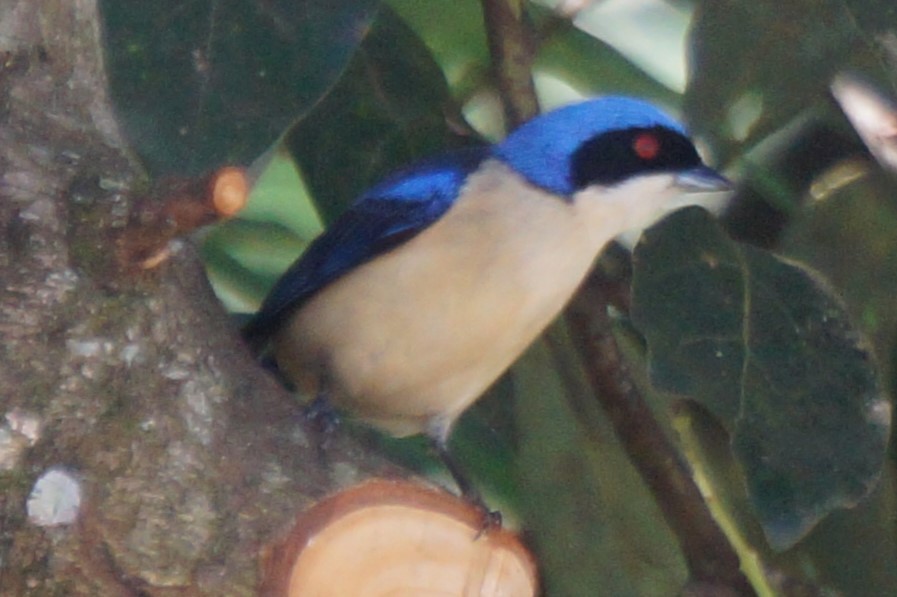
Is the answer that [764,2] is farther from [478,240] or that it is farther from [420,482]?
[420,482]

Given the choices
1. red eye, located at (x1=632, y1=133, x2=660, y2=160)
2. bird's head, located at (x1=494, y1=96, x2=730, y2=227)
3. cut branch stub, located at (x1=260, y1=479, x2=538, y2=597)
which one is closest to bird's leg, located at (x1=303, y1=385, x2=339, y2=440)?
cut branch stub, located at (x1=260, y1=479, x2=538, y2=597)

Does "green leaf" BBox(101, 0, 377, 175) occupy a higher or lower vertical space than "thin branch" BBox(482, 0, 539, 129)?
higher

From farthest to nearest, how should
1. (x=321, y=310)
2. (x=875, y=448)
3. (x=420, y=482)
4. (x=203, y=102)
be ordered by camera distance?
(x=321, y=310)
(x=875, y=448)
(x=203, y=102)
(x=420, y=482)

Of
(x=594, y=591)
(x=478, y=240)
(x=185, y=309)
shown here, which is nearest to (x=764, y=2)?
(x=478, y=240)

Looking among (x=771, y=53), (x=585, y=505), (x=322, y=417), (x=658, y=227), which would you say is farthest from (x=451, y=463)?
(x=771, y=53)

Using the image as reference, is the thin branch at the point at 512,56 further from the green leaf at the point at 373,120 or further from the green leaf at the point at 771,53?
A: the green leaf at the point at 771,53

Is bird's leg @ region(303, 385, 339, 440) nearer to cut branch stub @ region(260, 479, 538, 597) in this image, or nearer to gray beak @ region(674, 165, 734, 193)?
cut branch stub @ region(260, 479, 538, 597)

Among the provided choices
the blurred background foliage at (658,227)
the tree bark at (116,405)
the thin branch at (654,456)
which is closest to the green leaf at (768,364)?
the blurred background foliage at (658,227)

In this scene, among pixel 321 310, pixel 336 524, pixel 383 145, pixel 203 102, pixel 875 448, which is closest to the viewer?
pixel 336 524
